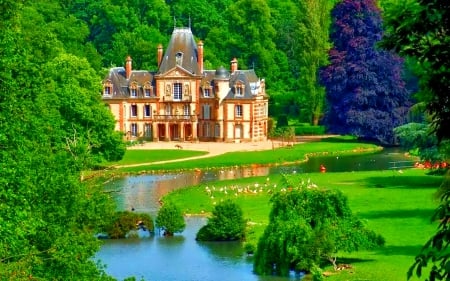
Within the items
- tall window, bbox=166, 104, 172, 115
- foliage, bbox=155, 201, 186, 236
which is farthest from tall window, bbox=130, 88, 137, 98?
Result: foliage, bbox=155, 201, 186, 236

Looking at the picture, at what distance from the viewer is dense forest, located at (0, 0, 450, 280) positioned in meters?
15.3

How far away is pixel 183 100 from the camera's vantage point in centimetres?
7056

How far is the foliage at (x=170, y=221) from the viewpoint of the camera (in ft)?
115

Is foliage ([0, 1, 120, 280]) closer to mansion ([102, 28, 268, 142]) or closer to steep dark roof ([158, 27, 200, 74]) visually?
mansion ([102, 28, 268, 142])

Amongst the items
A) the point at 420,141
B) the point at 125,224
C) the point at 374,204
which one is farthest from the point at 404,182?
the point at 125,224

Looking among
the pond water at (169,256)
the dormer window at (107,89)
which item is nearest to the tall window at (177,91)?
the dormer window at (107,89)

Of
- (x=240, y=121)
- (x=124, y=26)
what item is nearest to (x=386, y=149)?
(x=240, y=121)

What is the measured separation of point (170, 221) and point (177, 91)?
36.1 m

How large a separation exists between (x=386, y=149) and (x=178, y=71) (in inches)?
560

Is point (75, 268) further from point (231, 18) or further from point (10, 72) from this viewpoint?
point (231, 18)

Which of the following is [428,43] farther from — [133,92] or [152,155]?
[133,92]

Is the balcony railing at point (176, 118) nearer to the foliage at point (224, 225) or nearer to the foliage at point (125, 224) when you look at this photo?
the foliage at point (125, 224)

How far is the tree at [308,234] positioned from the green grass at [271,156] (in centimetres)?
2590

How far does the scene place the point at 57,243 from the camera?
61.3 ft
